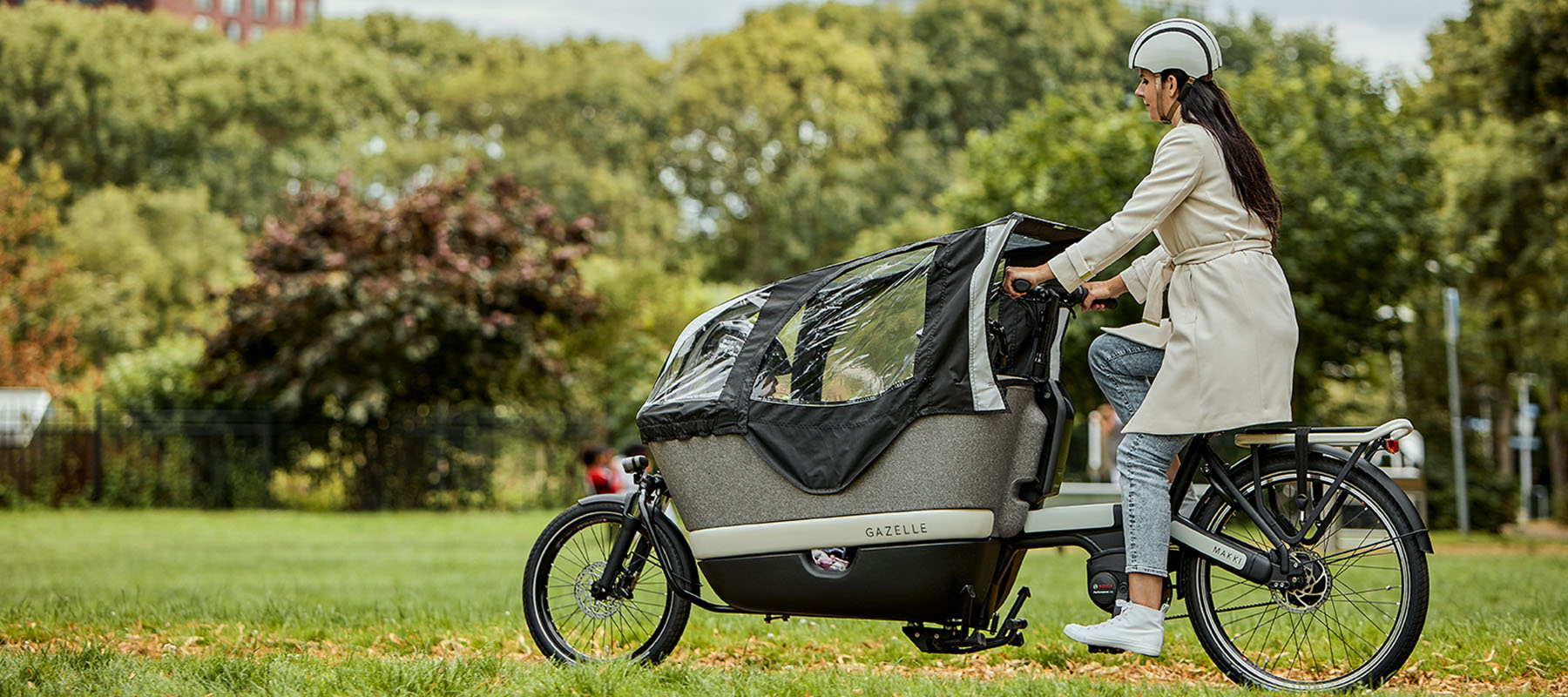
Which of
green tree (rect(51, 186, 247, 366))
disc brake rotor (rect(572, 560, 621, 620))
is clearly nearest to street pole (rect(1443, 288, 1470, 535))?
disc brake rotor (rect(572, 560, 621, 620))

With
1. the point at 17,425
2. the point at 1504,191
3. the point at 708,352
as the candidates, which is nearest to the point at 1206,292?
the point at 708,352

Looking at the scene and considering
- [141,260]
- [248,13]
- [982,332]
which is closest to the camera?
[982,332]

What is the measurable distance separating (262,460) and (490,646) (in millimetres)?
17997

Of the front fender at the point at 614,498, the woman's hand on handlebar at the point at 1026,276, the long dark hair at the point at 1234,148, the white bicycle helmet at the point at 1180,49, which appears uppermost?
the white bicycle helmet at the point at 1180,49

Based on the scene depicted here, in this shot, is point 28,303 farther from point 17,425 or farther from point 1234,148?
point 1234,148

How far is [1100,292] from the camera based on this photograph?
4680mm

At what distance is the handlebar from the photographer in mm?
4301

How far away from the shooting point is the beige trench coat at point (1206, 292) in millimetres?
4246

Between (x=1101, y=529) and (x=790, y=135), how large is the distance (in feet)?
134

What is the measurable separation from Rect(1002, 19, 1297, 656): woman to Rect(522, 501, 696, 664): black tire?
63.3 inches

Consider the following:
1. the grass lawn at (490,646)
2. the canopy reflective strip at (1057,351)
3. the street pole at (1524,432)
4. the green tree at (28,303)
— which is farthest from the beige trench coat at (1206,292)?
the green tree at (28,303)

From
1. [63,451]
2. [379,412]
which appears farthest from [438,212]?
[63,451]

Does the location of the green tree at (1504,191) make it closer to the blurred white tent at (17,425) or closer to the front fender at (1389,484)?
the front fender at (1389,484)

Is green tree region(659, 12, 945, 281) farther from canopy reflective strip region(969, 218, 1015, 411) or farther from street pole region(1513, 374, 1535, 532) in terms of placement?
canopy reflective strip region(969, 218, 1015, 411)
